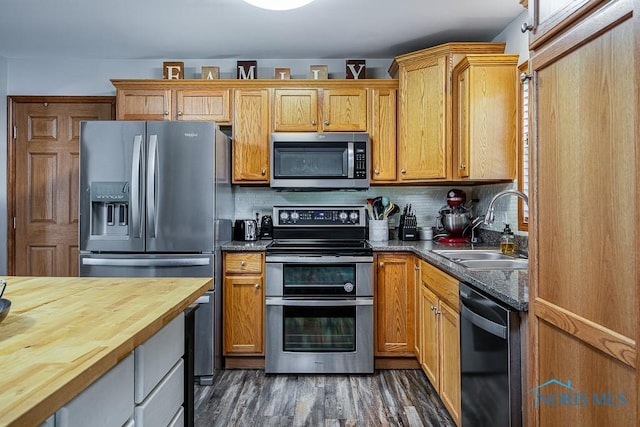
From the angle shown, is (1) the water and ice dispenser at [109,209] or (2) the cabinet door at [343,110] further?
(2) the cabinet door at [343,110]

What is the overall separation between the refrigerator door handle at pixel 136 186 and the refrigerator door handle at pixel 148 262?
0.19 m

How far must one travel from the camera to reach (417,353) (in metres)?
2.91

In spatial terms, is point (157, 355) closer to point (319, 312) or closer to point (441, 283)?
point (441, 283)

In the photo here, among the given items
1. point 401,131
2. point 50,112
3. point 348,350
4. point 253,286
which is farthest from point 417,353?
point 50,112

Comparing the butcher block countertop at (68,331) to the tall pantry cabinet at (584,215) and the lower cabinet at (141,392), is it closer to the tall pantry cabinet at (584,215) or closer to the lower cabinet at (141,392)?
the lower cabinet at (141,392)

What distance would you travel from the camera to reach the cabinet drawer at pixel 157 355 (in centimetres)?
107

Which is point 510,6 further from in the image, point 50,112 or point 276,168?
point 50,112

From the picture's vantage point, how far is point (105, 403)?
884 mm

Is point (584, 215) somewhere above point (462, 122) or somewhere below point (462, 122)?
below

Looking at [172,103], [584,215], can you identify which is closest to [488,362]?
[584,215]

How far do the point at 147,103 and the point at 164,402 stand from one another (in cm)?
271

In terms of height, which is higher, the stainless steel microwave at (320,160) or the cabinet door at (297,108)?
the cabinet door at (297,108)

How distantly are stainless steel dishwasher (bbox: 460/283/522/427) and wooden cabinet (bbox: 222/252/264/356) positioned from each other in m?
1.55

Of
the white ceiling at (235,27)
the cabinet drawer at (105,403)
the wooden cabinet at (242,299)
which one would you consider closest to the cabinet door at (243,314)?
the wooden cabinet at (242,299)
